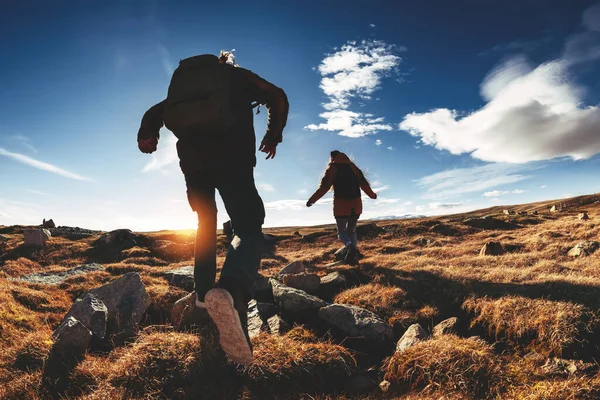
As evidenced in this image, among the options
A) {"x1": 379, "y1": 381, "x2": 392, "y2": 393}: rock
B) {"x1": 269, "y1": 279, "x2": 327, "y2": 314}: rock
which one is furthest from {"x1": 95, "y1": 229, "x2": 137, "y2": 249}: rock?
{"x1": 379, "y1": 381, "x2": 392, "y2": 393}: rock

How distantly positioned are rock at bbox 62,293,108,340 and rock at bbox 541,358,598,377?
5.19 m

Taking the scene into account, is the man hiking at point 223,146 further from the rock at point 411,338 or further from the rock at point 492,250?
the rock at point 492,250

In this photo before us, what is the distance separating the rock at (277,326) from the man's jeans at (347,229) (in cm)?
544

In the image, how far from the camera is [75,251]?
16516 millimetres

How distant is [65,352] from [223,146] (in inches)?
114

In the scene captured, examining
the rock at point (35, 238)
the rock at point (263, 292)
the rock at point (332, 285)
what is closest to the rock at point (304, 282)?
the rock at point (332, 285)

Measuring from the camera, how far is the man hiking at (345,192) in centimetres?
1009

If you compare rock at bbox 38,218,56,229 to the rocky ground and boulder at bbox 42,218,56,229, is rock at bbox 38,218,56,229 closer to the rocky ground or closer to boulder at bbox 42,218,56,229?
boulder at bbox 42,218,56,229

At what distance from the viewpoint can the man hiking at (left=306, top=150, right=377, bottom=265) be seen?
10.1 metres

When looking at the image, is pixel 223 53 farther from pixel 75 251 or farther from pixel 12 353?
pixel 75 251

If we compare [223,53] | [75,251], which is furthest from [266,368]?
[75,251]

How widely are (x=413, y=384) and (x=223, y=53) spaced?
4.63 meters

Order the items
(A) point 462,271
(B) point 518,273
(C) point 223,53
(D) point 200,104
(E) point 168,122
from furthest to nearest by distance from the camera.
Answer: (A) point 462,271
(B) point 518,273
(C) point 223,53
(E) point 168,122
(D) point 200,104

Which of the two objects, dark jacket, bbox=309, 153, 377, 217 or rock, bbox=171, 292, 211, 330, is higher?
dark jacket, bbox=309, 153, 377, 217
